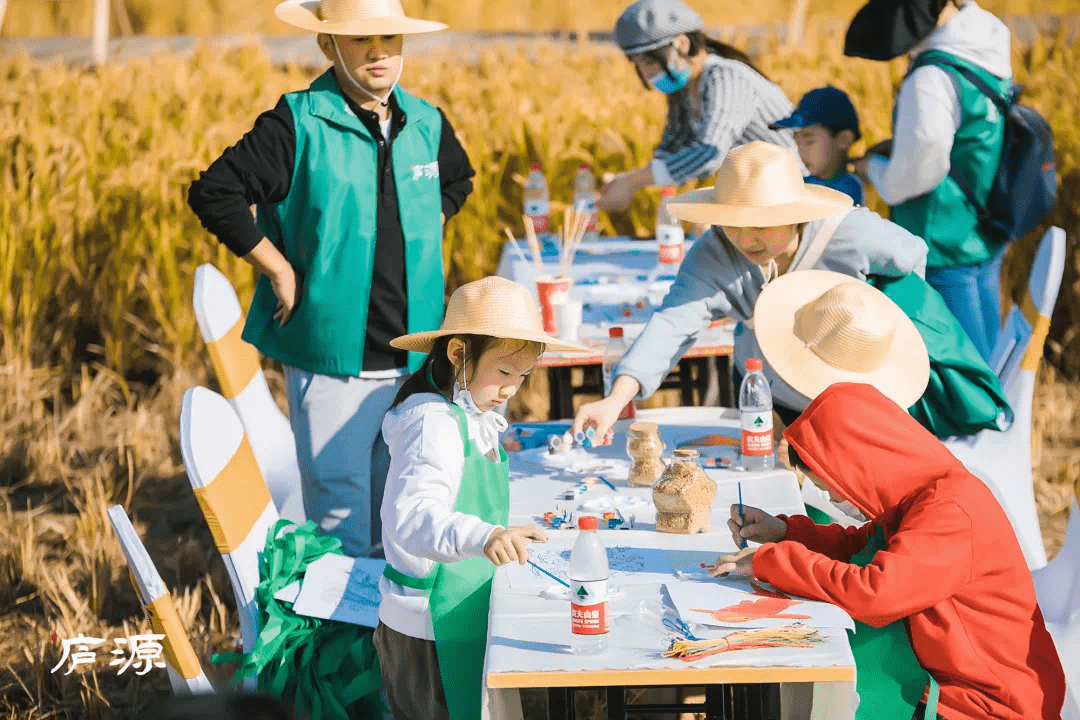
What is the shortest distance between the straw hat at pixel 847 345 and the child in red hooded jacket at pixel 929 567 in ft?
1.24

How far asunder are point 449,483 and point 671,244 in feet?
10.2

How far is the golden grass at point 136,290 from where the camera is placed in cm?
490

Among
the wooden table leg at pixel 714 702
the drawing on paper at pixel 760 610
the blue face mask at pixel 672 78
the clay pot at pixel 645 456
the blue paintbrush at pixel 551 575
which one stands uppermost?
the blue face mask at pixel 672 78

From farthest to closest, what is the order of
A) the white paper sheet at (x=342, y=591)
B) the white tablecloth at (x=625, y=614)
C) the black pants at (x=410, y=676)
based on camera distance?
the white paper sheet at (x=342, y=591) < the black pants at (x=410, y=676) < the white tablecloth at (x=625, y=614)

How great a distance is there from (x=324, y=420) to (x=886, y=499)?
6.68 feet

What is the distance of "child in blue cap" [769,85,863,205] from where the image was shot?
16.9 feet

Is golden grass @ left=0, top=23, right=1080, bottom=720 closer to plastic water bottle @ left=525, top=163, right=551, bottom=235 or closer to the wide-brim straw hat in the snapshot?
plastic water bottle @ left=525, top=163, right=551, bottom=235

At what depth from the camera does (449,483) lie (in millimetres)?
2766

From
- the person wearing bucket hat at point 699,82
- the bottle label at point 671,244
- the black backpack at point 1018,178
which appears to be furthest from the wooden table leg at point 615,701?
the bottle label at point 671,244

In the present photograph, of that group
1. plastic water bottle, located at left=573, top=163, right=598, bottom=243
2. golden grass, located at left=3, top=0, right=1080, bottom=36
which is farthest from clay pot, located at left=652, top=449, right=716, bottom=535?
golden grass, located at left=3, top=0, right=1080, bottom=36

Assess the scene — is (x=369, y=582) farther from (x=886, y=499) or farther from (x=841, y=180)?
(x=841, y=180)

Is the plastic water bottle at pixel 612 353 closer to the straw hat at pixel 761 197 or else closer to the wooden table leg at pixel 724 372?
the straw hat at pixel 761 197

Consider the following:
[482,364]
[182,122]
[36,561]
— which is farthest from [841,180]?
[182,122]

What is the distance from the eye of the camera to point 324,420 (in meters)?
4.07
